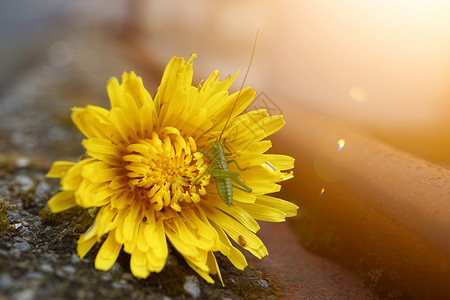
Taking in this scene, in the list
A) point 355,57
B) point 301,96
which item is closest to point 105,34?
point 301,96

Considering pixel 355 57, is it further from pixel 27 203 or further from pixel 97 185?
pixel 27 203

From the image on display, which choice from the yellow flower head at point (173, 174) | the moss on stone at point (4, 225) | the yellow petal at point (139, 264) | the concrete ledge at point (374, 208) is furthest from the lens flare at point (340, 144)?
the moss on stone at point (4, 225)

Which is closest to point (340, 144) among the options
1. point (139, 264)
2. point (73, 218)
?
point (139, 264)

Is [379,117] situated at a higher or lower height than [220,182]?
higher

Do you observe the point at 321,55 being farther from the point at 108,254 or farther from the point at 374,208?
the point at 108,254

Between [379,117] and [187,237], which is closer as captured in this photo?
[187,237]

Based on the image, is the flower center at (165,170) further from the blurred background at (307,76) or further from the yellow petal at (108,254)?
the blurred background at (307,76)

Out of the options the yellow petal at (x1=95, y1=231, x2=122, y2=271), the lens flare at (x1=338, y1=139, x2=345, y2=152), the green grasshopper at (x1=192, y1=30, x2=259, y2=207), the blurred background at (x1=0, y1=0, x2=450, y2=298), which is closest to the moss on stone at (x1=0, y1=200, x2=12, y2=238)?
the yellow petal at (x1=95, y1=231, x2=122, y2=271)
